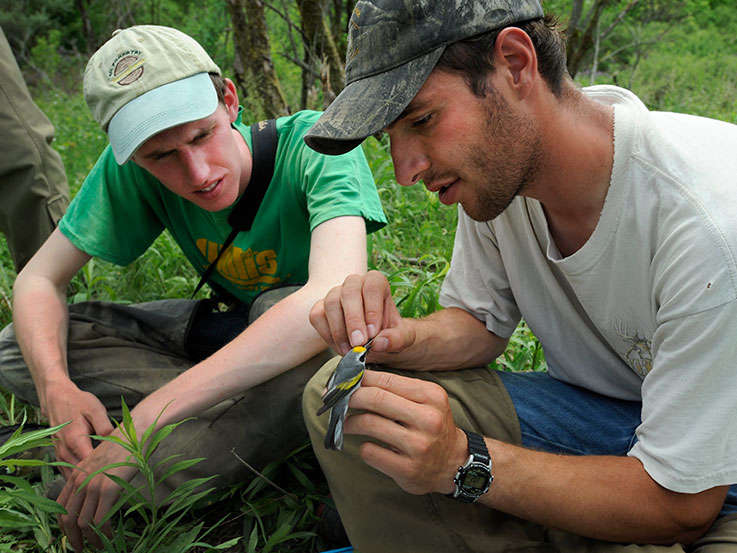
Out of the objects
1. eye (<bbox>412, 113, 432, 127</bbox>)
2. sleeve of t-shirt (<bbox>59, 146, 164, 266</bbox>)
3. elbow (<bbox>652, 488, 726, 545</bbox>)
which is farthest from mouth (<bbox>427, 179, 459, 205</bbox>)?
sleeve of t-shirt (<bbox>59, 146, 164, 266</bbox>)

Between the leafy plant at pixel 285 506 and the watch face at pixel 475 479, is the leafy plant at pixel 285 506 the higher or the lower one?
the lower one

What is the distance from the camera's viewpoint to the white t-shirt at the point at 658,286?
1347 millimetres

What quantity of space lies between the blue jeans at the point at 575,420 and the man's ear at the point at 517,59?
0.90 m

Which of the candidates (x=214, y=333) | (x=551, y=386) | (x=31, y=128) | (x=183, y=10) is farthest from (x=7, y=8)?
(x=551, y=386)

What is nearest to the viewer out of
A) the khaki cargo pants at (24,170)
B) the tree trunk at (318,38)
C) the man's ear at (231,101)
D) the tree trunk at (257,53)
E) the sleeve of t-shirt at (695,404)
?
the sleeve of t-shirt at (695,404)

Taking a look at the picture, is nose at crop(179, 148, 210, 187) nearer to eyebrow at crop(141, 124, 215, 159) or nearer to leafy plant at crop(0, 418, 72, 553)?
eyebrow at crop(141, 124, 215, 159)

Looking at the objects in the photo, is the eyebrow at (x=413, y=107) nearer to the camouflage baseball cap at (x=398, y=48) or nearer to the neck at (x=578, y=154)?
the camouflage baseball cap at (x=398, y=48)

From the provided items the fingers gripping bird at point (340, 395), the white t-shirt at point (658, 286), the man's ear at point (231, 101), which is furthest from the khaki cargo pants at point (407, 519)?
the man's ear at point (231, 101)

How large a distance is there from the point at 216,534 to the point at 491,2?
1.77m

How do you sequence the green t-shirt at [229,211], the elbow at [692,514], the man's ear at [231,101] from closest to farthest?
the elbow at [692,514]
the green t-shirt at [229,211]
the man's ear at [231,101]

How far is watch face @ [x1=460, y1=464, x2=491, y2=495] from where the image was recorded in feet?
Answer: 4.84

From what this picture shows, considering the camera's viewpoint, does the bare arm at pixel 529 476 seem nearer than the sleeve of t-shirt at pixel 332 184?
Yes

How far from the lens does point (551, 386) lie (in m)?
2.03

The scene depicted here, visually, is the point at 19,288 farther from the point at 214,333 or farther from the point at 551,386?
the point at 551,386
